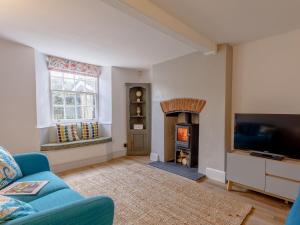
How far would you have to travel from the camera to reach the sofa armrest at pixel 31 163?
1.97 m

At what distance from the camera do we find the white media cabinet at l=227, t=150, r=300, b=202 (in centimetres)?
209

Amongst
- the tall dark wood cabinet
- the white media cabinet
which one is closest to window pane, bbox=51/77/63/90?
the tall dark wood cabinet

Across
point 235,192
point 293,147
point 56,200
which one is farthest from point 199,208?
point 56,200

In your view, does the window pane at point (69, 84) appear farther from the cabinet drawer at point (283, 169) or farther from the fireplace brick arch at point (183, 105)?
the cabinet drawer at point (283, 169)

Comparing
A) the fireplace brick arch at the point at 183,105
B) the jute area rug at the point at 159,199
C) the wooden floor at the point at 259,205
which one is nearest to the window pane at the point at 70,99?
the wooden floor at the point at 259,205

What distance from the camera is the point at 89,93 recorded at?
431 cm

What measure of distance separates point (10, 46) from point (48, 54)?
2.20ft

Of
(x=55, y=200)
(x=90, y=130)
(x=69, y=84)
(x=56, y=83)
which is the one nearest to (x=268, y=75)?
(x=55, y=200)

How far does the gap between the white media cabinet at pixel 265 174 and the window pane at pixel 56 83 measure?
359cm

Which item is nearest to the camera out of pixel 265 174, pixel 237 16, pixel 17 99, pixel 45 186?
pixel 45 186

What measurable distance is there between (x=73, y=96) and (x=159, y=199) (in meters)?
3.00

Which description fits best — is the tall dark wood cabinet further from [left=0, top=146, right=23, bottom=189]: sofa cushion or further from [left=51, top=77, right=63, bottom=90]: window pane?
[left=0, top=146, right=23, bottom=189]: sofa cushion

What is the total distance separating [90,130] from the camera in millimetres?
4105

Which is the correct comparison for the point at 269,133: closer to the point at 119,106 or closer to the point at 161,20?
the point at 161,20
